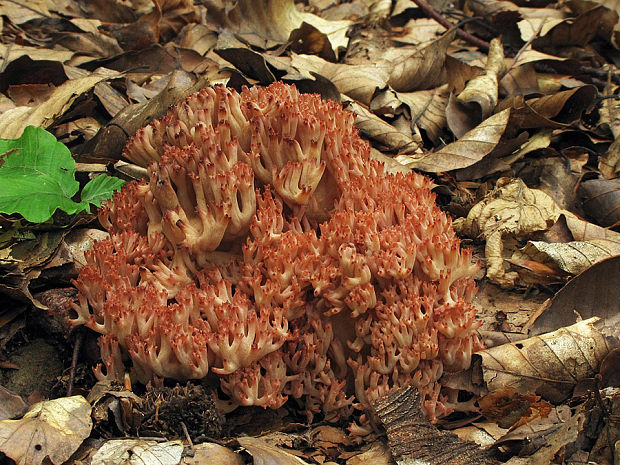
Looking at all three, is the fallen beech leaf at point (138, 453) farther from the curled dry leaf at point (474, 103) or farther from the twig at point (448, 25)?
the twig at point (448, 25)

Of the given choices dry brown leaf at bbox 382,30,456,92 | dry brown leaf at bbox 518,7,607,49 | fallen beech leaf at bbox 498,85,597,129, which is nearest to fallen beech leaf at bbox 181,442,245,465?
fallen beech leaf at bbox 498,85,597,129

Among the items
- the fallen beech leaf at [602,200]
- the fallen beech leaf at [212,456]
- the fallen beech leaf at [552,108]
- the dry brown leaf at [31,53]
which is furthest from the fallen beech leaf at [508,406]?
the dry brown leaf at [31,53]

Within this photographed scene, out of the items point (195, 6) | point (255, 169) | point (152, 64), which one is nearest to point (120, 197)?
point (255, 169)

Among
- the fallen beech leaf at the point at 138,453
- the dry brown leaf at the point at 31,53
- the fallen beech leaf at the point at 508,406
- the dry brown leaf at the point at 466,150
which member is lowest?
the fallen beech leaf at the point at 508,406

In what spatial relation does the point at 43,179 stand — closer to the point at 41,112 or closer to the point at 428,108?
the point at 41,112

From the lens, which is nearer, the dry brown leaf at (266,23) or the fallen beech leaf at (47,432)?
the fallen beech leaf at (47,432)

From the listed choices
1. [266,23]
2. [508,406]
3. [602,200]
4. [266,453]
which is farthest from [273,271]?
[266,23]

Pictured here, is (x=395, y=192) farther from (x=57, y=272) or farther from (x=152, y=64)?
(x=152, y=64)
